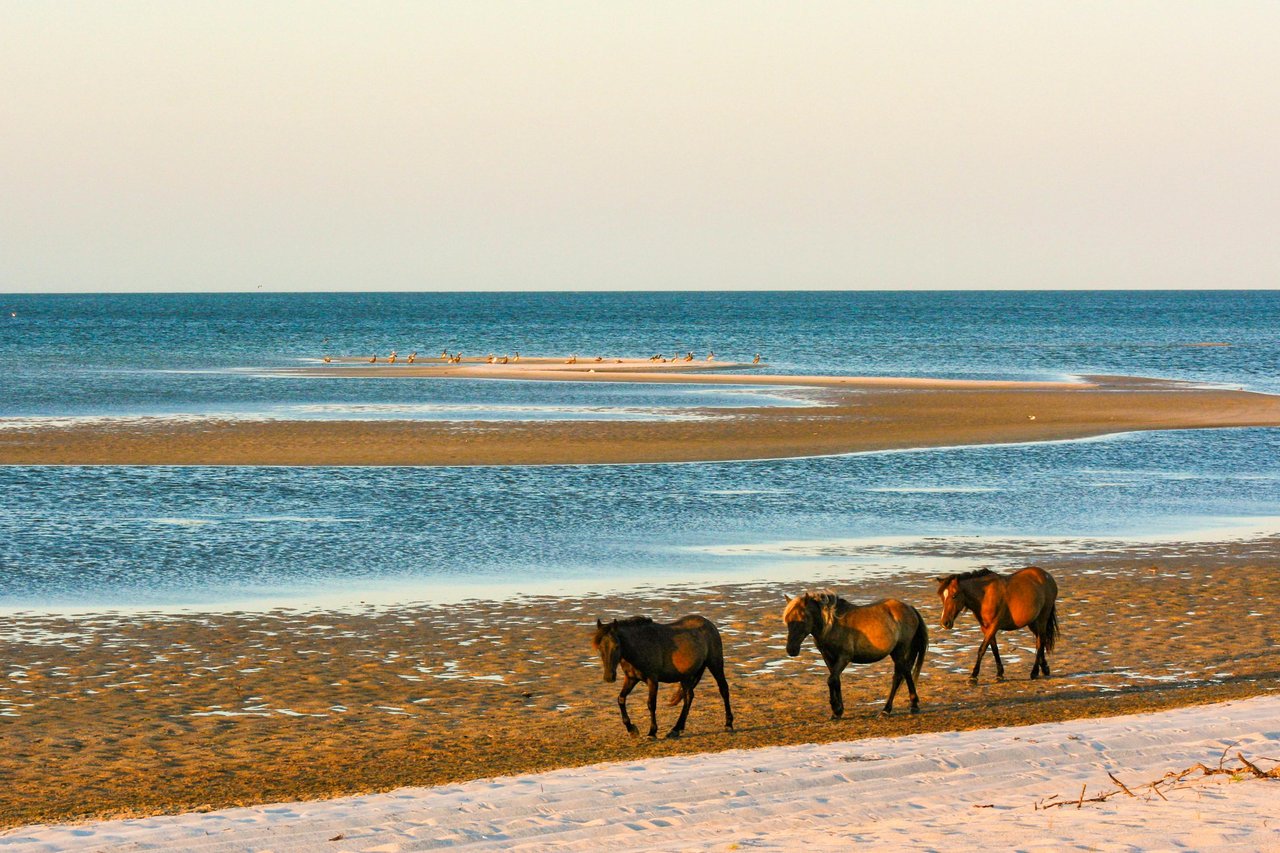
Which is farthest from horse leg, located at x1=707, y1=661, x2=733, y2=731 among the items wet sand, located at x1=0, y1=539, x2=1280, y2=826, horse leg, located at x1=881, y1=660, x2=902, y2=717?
horse leg, located at x1=881, y1=660, x2=902, y2=717

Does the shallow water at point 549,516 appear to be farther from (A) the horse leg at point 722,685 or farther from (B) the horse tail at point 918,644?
(A) the horse leg at point 722,685

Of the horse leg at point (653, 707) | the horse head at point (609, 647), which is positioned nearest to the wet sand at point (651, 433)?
the horse leg at point (653, 707)

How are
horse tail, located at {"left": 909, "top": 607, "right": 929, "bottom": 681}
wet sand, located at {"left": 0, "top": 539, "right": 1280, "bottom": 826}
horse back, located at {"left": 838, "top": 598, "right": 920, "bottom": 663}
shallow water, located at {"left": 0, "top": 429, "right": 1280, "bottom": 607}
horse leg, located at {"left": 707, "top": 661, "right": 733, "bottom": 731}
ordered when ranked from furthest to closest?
1. shallow water, located at {"left": 0, "top": 429, "right": 1280, "bottom": 607}
2. horse tail, located at {"left": 909, "top": 607, "right": 929, "bottom": 681}
3. horse back, located at {"left": 838, "top": 598, "right": 920, "bottom": 663}
4. horse leg, located at {"left": 707, "top": 661, "right": 733, "bottom": 731}
5. wet sand, located at {"left": 0, "top": 539, "right": 1280, "bottom": 826}

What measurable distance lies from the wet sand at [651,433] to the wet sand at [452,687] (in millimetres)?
15015

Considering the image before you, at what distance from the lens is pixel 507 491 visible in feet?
89.2

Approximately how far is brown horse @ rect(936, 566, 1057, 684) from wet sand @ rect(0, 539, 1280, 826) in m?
0.47

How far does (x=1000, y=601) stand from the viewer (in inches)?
545

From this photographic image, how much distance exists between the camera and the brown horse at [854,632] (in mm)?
12219

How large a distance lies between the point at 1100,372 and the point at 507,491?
4662 centimetres

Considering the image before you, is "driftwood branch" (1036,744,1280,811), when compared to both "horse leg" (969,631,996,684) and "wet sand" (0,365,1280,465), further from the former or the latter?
"wet sand" (0,365,1280,465)

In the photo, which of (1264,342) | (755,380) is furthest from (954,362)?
(1264,342)

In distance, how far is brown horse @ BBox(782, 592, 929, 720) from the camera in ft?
40.1

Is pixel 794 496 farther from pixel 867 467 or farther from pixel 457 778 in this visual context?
pixel 457 778

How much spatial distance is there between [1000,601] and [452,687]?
476cm
